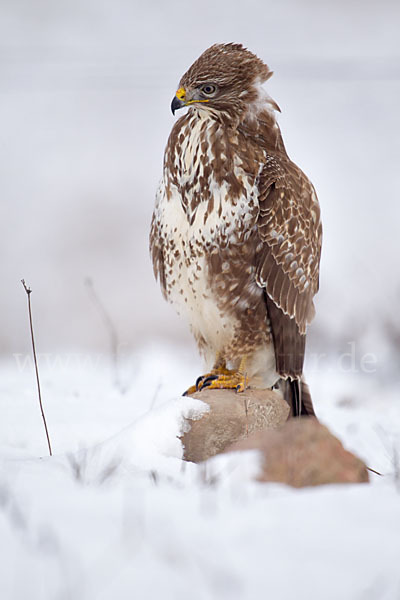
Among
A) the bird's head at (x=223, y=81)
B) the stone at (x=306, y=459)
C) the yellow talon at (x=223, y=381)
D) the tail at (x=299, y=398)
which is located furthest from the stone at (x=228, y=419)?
the bird's head at (x=223, y=81)

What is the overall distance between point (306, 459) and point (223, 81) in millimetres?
1670

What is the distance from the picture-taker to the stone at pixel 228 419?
257cm

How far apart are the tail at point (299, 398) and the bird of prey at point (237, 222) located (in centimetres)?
11

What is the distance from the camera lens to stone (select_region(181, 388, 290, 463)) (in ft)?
8.43

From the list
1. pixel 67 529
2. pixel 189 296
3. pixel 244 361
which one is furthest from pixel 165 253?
pixel 67 529

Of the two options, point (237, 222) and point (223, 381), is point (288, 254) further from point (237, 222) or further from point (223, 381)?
point (223, 381)

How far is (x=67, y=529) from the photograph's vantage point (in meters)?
1.38

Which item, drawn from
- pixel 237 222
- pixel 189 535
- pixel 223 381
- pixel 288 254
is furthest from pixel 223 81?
pixel 189 535

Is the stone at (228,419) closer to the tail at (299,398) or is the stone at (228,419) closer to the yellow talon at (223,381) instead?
the yellow talon at (223,381)

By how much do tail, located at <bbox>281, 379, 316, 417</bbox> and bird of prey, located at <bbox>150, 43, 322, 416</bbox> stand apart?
11 centimetres

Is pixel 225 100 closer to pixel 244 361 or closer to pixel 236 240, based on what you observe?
pixel 236 240

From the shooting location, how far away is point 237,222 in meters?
2.77

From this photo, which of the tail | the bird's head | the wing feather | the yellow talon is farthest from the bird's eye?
the tail

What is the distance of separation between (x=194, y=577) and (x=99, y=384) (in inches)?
135
